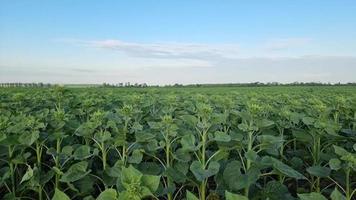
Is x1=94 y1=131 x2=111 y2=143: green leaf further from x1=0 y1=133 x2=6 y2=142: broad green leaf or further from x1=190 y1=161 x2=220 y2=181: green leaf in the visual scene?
x1=190 y1=161 x2=220 y2=181: green leaf

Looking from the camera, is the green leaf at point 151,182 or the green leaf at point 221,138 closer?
the green leaf at point 151,182

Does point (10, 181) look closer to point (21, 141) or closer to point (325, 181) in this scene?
point (21, 141)

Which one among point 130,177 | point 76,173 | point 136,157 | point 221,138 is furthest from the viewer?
point 136,157

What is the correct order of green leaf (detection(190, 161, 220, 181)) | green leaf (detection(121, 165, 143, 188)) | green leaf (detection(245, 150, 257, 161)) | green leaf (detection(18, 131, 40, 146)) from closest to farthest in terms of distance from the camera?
green leaf (detection(121, 165, 143, 188)), green leaf (detection(190, 161, 220, 181)), green leaf (detection(245, 150, 257, 161)), green leaf (detection(18, 131, 40, 146))

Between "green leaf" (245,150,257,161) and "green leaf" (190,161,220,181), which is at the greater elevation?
"green leaf" (245,150,257,161)

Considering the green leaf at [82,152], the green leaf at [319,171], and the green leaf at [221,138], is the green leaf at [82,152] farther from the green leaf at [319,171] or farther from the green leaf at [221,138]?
the green leaf at [319,171]

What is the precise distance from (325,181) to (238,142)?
1.94 meters

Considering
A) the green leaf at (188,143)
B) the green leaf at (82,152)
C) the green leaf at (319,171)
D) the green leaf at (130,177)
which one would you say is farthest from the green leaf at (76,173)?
the green leaf at (319,171)

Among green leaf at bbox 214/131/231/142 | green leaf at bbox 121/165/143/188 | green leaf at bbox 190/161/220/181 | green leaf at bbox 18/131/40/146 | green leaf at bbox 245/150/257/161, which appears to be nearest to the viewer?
green leaf at bbox 121/165/143/188

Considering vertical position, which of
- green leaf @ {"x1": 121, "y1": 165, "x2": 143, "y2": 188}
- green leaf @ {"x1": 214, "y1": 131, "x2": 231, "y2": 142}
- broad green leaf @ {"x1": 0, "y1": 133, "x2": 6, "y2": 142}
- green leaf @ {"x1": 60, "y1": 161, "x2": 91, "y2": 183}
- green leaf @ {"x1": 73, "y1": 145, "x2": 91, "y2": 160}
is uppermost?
green leaf @ {"x1": 214, "y1": 131, "x2": 231, "y2": 142}

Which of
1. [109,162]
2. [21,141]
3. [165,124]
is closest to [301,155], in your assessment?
[165,124]

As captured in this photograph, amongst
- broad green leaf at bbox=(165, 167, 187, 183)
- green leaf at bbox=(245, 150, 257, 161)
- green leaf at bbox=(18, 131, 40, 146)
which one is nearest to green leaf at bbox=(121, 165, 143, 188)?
broad green leaf at bbox=(165, 167, 187, 183)

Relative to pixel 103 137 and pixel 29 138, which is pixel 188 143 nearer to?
pixel 103 137

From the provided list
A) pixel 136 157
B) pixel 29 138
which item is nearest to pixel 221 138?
pixel 136 157
